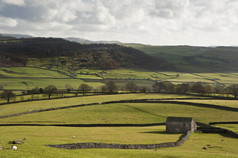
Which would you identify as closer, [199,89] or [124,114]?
[124,114]

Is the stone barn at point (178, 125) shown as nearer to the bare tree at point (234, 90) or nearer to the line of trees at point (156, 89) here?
the bare tree at point (234, 90)

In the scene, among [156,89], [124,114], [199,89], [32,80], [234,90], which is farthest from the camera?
[32,80]

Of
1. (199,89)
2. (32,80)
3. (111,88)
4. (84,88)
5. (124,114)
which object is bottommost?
(124,114)

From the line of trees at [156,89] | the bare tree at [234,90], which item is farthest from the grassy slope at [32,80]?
the bare tree at [234,90]

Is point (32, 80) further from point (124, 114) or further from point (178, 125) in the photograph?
point (178, 125)

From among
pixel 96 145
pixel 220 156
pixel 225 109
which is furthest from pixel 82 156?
pixel 225 109

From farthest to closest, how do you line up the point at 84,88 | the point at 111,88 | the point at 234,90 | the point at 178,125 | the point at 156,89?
the point at 156,89 → the point at 111,88 → the point at 84,88 → the point at 234,90 → the point at 178,125

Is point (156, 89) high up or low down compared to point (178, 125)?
up

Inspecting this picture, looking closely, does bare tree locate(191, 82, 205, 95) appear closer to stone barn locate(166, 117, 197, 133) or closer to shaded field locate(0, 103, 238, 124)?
shaded field locate(0, 103, 238, 124)

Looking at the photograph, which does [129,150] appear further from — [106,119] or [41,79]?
[41,79]

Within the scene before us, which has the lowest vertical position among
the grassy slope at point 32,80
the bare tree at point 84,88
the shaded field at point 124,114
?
the shaded field at point 124,114

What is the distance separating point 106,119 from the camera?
243 ft

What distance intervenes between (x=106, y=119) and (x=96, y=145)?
131 ft

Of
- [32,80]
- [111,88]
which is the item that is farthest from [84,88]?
[32,80]
